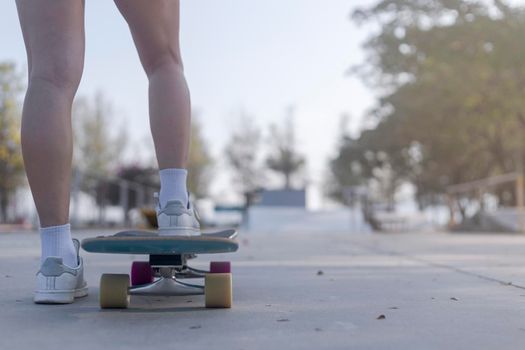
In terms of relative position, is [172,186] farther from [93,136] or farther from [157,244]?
[93,136]

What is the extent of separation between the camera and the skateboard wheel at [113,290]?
1931mm

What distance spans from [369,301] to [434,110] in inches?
700

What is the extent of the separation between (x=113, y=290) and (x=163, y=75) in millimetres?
758

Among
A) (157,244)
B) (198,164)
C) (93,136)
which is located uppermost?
(93,136)

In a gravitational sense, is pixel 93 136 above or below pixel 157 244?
above

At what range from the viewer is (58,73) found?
6.88 ft

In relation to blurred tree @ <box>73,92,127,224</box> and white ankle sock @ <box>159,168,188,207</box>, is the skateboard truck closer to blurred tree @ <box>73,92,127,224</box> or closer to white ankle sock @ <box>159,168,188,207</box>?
white ankle sock @ <box>159,168,188,207</box>

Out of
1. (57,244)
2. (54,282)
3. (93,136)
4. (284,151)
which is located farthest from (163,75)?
(284,151)

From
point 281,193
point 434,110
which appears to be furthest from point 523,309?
point 281,193

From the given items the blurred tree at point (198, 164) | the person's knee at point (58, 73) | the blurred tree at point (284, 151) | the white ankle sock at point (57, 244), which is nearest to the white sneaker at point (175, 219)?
the white ankle sock at point (57, 244)

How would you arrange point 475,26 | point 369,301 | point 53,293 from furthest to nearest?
1. point 475,26
2. point 369,301
3. point 53,293

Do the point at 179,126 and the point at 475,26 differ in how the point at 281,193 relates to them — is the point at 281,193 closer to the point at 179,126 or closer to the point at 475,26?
the point at 475,26

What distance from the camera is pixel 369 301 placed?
2.21 metres

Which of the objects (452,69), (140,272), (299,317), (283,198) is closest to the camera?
(299,317)
